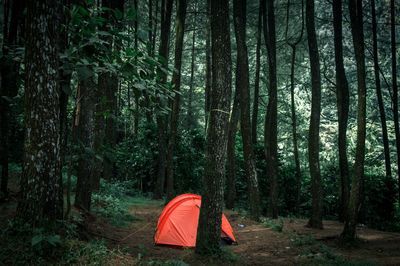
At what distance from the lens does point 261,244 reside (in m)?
9.97

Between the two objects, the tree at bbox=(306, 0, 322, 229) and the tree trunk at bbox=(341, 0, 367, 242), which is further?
the tree at bbox=(306, 0, 322, 229)

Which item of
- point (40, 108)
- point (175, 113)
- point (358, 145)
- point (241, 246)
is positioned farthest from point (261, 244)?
point (40, 108)

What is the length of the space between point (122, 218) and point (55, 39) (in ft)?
25.3

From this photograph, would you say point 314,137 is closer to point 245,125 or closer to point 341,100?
point 341,100

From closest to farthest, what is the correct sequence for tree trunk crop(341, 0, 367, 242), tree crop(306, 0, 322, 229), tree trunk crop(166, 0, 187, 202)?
tree trunk crop(341, 0, 367, 242)
tree crop(306, 0, 322, 229)
tree trunk crop(166, 0, 187, 202)

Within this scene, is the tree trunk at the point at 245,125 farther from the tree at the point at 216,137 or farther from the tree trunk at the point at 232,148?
the tree at the point at 216,137

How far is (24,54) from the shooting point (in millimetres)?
5531

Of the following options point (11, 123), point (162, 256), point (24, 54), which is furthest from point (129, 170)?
point (24, 54)

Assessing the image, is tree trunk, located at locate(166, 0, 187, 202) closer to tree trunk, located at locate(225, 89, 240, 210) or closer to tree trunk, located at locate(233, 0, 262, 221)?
tree trunk, located at locate(225, 89, 240, 210)

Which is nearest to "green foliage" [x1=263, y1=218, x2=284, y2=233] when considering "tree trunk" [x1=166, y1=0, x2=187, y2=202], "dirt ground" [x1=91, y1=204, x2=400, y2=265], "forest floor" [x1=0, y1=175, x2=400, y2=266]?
"forest floor" [x1=0, y1=175, x2=400, y2=266]

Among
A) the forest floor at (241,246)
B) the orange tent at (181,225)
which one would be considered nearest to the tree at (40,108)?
the forest floor at (241,246)

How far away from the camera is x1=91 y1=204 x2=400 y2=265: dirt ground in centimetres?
825

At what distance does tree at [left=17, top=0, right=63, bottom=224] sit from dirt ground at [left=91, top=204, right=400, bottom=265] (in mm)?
2214

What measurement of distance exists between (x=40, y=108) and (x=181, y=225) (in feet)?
17.8
